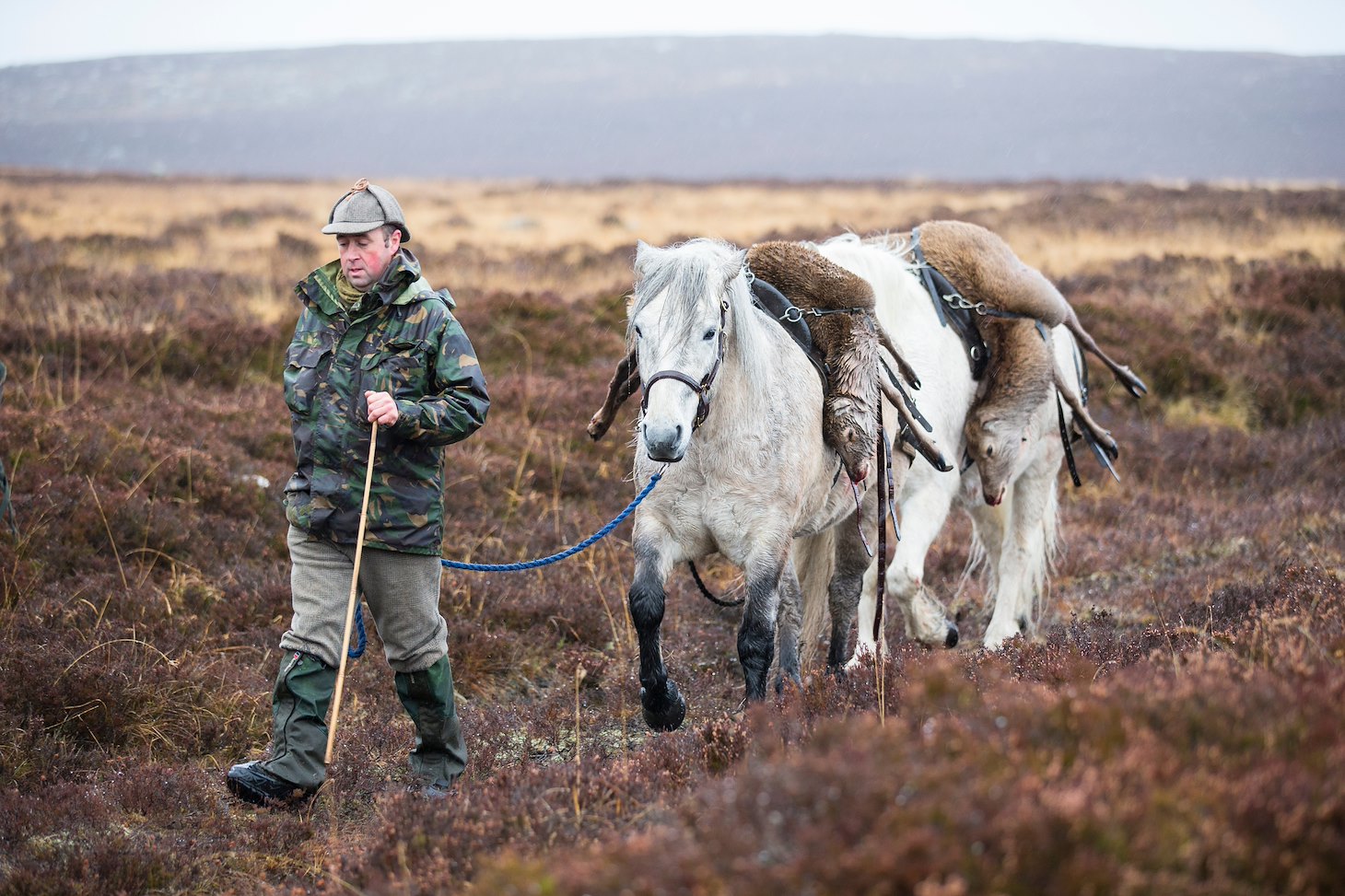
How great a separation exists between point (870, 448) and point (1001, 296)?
1783 millimetres

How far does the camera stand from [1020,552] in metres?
6.77

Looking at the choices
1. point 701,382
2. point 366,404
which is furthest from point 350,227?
point 701,382

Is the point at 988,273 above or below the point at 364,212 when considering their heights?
below

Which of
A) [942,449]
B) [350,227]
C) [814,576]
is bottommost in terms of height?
[814,576]

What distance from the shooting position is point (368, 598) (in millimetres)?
3977

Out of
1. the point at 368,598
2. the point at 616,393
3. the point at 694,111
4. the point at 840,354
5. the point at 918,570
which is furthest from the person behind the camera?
the point at 694,111

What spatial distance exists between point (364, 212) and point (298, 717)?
182 cm

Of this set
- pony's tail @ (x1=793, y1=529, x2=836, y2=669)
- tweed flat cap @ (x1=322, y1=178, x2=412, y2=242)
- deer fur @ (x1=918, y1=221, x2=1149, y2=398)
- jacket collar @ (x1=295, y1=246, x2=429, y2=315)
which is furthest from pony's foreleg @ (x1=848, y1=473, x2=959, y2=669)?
tweed flat cap @ (x1=322, y1=178, x2=412, y2=242)

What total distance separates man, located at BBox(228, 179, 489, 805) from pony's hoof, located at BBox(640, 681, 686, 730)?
85 centimetres

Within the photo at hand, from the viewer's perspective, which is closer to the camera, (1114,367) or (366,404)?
(366,404)

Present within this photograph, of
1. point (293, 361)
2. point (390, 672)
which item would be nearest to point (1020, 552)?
point (390, 672)

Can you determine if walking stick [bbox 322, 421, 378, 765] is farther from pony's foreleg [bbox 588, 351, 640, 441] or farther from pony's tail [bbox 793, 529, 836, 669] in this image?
pony's tail [bbox 793, 529, 836, 669]

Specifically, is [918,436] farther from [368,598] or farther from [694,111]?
[694,111]

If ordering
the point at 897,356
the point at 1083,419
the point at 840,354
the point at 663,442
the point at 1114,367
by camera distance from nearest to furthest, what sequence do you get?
1. the point at 663,442
2. the point at 840,354
3. the point at 897,356
4. the point at 1083,419
5. the point at 1114,367
